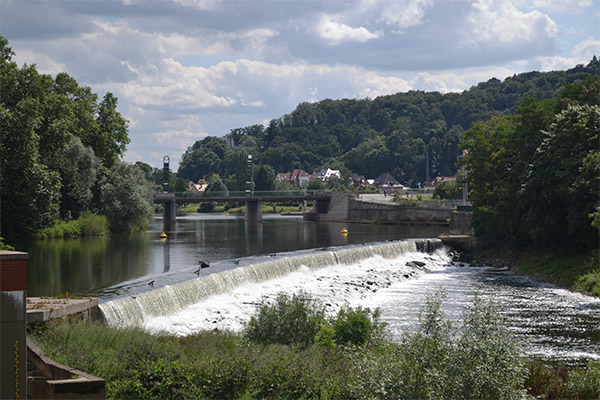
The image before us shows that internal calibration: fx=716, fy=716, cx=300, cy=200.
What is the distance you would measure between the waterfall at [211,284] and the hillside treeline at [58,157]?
22.0m

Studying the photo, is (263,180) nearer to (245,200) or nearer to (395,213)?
(245,200)

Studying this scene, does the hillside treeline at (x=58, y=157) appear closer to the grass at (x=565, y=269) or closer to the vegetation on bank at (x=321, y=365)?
the grass at (x=565, y=269)

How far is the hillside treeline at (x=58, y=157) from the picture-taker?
50.2m

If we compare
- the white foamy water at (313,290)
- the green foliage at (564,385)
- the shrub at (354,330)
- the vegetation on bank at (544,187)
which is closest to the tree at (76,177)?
the white foamy water at (313,290)

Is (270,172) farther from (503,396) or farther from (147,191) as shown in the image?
(503,396)

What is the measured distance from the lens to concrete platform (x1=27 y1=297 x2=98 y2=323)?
15.7 m

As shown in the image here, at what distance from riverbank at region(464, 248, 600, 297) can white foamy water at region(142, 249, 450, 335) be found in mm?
4306

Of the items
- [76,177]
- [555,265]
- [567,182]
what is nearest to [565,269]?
[555,265]

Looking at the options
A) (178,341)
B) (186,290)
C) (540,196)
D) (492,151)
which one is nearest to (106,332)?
(178,341)

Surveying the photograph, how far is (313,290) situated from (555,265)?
15.0 metres

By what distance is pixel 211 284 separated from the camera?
30469mm

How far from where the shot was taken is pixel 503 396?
11148mm

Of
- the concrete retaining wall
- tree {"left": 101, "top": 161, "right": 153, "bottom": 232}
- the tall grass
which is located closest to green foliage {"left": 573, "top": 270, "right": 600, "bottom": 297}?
the concrete retaining wall

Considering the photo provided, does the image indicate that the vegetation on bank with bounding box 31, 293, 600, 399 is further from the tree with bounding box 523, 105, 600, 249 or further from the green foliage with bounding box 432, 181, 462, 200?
the green foliage with bounding box 432, 181, 462, 200
